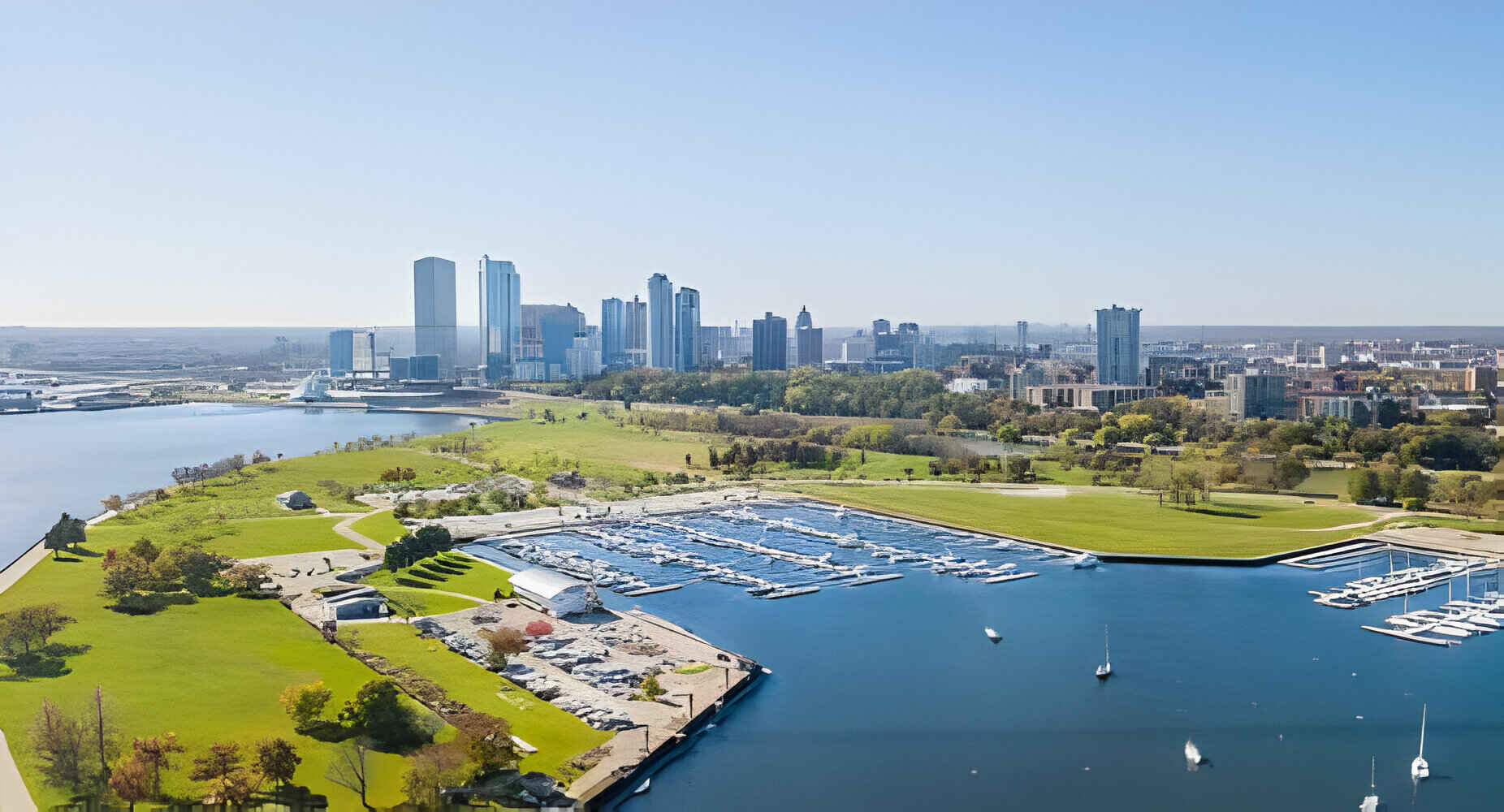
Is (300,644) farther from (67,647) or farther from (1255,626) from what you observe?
(1255,626)

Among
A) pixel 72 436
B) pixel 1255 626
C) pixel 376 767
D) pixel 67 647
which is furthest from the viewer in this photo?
pixel 72 436

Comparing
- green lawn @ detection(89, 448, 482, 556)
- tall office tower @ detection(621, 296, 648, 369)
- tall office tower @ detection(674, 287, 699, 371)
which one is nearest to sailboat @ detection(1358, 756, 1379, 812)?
green lawn @ detection(89, 448, 482, 556)

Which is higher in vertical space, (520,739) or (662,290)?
(662,290)

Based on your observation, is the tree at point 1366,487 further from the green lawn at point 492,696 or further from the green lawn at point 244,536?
the green lawn at point 244,536

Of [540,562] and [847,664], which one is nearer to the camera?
[847,664]

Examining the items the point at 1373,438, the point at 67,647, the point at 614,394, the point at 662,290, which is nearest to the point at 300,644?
the point at 67,647

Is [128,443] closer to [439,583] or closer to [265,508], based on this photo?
[265,508]
